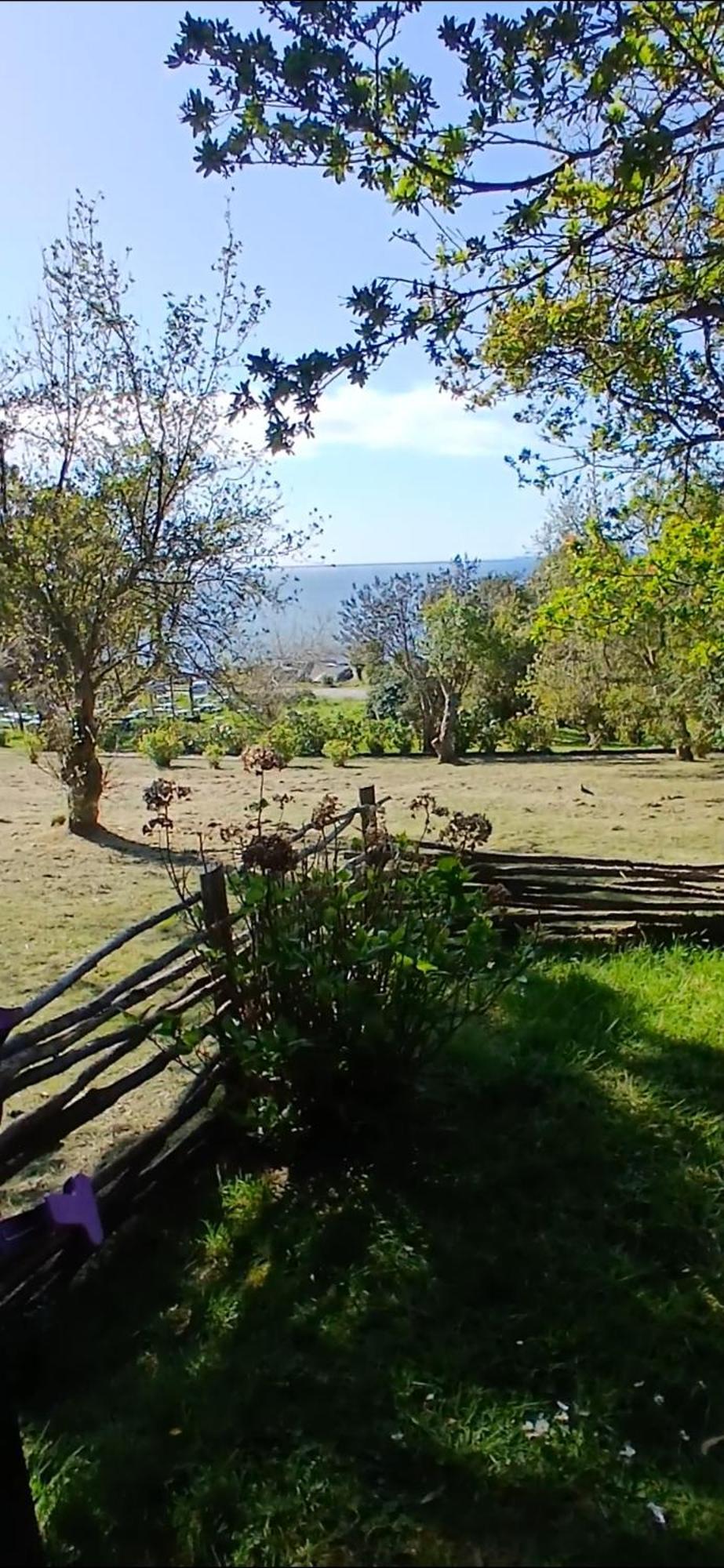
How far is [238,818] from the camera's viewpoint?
6703 millimetres

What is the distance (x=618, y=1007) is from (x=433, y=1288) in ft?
4.52

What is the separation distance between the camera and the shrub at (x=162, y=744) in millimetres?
7117

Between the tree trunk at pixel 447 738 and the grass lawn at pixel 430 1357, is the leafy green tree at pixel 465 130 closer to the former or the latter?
the grass lawn at pixel 430 1357

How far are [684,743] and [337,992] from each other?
29.6 ft

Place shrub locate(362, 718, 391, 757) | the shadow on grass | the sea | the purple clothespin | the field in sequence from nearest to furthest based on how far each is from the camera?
1. the purple clothespin
2. the field
3. the shadow on grass
4. the sea
5. shrub locate(362, 718, 391, 757)

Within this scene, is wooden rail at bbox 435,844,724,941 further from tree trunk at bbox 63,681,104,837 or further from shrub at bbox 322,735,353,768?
shrub at bbox 322,735,353,768

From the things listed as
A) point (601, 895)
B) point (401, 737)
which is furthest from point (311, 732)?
point (601, 895)

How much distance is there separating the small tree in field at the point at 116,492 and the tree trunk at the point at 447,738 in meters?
4.68

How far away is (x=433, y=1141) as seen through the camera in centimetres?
205

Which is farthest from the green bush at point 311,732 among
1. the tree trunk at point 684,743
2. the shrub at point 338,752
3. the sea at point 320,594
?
the tree trunk at point 684,743

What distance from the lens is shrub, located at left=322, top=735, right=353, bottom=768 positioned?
9.91m

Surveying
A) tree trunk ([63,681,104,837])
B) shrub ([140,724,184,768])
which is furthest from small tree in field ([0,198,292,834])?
shrub ([140,724,184,768])

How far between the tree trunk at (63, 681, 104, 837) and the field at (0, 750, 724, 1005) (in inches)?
6.4

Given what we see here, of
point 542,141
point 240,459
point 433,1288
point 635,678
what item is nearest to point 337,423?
point 542,141
